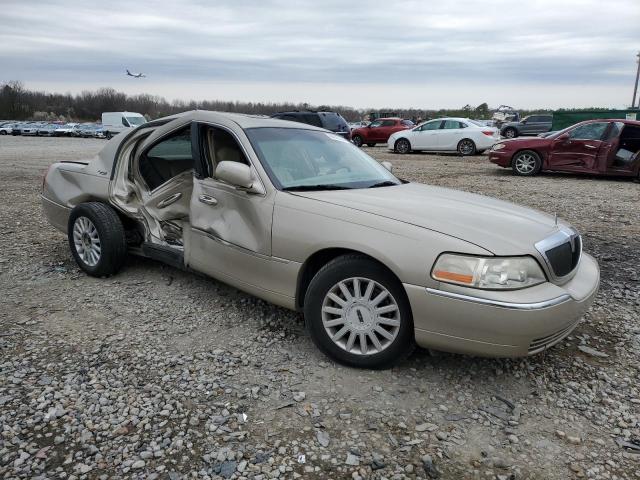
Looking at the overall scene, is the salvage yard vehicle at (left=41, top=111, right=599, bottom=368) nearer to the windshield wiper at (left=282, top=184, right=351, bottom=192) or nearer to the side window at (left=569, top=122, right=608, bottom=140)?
the windshield wiper at (left=282, top=184, right=351, bottom=192)

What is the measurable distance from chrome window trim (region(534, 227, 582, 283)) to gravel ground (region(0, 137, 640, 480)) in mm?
628

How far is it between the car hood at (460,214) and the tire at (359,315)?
38cm

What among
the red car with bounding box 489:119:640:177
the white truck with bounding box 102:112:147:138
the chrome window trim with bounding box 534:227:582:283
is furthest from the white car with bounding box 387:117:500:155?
the white truck with bounding box 102:112:147:138

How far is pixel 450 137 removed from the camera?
738 inches

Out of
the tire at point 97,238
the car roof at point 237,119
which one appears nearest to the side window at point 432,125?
the car roof at point 237,119

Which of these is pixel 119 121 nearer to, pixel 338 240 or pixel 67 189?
pixel 67 189

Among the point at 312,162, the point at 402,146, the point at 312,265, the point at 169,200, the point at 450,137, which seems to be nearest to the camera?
the point at 312,265

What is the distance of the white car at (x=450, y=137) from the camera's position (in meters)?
18.2

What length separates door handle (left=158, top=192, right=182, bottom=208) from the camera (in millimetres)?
4422

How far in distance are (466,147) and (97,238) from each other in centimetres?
1620

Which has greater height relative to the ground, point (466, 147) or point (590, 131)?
point (590, 131)

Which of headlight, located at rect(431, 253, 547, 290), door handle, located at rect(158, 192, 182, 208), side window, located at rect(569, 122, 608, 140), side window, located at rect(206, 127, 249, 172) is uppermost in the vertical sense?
side window, located at rect(569, 122, 608, 140)

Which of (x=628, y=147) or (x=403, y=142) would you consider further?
(x=403, y=142)

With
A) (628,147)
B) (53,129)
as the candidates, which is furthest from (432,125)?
(53,129)
